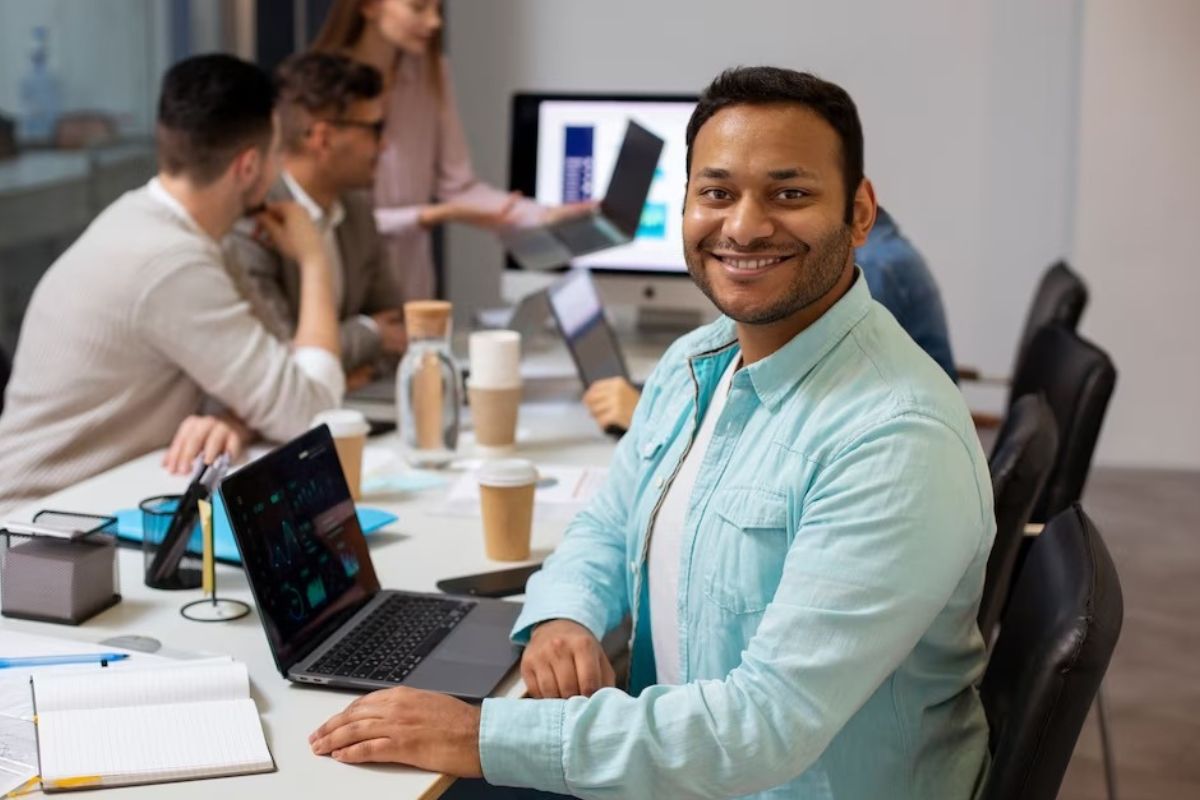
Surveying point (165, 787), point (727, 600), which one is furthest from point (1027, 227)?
point (165, 787)

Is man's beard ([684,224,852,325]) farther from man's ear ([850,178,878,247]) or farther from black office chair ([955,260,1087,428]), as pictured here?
black office chair ([955,260,1087,428])

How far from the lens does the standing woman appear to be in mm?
3734

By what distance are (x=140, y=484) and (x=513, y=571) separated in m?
0.74

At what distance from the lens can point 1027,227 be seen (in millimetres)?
5152

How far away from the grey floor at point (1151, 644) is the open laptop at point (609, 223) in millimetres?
1214

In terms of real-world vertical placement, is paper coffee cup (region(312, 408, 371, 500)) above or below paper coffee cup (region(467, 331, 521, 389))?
below

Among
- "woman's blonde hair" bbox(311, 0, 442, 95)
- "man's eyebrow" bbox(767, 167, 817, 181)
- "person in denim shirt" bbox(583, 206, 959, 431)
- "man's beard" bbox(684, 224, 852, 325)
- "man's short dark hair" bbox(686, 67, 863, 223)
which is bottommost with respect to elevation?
"person in denim shirt" bbox(583, 206, 959, 431)

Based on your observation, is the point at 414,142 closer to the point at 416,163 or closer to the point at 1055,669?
the point at 416,163

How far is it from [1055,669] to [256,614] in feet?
2.99

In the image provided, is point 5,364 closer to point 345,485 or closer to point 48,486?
point 48,486

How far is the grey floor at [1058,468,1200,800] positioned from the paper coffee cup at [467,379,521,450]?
986 mm

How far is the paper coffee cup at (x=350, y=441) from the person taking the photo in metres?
2.13

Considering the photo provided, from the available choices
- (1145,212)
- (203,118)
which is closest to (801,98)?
(203,118)

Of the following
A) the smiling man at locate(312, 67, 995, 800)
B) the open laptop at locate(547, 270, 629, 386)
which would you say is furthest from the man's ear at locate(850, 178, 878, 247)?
the open laptop at locate(547, 270, 629, 386)
